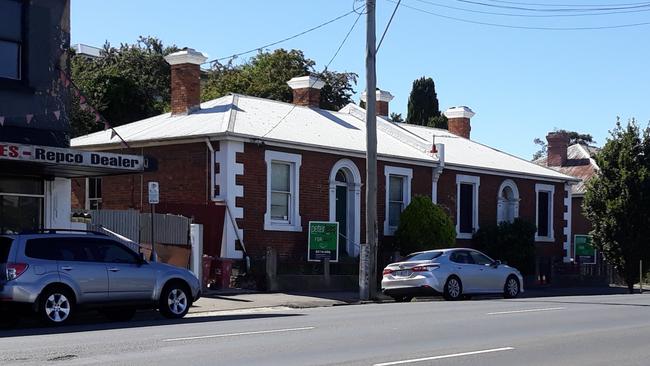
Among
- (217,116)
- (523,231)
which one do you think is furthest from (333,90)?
(217,116)

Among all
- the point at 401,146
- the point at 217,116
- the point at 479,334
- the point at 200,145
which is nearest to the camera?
the point at 479,334

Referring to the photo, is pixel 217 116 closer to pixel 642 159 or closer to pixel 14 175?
pixel 14 175

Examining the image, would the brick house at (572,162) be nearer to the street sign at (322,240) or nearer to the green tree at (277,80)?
the green tree at (277,80)

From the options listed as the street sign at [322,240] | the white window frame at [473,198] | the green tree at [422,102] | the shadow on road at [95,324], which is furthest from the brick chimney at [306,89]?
the green tree at [422,102]

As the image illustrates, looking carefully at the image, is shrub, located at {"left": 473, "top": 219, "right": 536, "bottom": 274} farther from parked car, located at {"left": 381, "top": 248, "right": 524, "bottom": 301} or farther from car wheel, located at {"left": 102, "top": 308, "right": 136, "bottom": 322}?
car wheel, located at {"left": 102, "top": 308, "right": 136, "bottom": 322}

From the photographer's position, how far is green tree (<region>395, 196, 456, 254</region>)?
1120 inches

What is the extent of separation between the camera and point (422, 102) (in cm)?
5572

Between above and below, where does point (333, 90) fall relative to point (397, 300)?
above

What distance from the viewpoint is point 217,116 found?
27188 mm

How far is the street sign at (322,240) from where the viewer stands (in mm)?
25906

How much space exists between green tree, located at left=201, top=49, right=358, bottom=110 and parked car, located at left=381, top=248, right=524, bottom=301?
28034 mm

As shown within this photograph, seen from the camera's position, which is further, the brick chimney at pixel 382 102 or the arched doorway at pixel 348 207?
the brick chimney at pixel 382 102

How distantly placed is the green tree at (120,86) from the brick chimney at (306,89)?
24.0 ft

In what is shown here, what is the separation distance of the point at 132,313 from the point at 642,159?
21268mm
